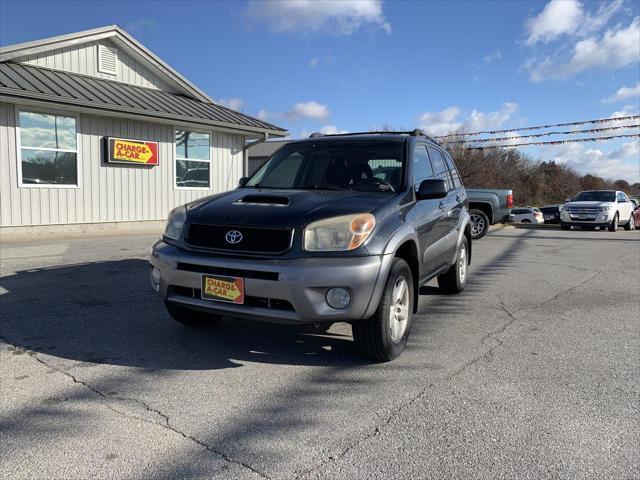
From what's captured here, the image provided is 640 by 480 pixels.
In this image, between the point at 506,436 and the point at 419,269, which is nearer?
the point at 506,436

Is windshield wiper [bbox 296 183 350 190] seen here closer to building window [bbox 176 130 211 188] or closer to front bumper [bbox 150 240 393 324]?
front bumper [bbox 150 240 393 324]

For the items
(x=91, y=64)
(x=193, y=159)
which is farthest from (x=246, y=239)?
(x=91, y=64)

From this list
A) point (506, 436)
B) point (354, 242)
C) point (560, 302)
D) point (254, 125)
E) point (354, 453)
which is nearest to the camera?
point (354, 453)

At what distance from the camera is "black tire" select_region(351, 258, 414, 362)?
362 centimetres

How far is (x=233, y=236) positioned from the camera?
3648 millimetres

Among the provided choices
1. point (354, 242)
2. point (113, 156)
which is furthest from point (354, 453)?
point (113, 156)

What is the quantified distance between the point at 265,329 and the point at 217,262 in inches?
52.0

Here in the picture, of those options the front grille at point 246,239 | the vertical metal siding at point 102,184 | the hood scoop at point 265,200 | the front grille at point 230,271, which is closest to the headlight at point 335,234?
the front grille at point 246,239

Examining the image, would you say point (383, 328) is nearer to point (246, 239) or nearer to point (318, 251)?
point (318, 251)

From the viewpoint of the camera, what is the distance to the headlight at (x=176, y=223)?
4051 mm

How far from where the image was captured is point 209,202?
418 cm

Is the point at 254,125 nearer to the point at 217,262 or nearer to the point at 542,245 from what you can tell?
the point at 542,245

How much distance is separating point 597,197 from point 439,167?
17.3 m

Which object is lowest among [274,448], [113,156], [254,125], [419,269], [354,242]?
[274,448]
